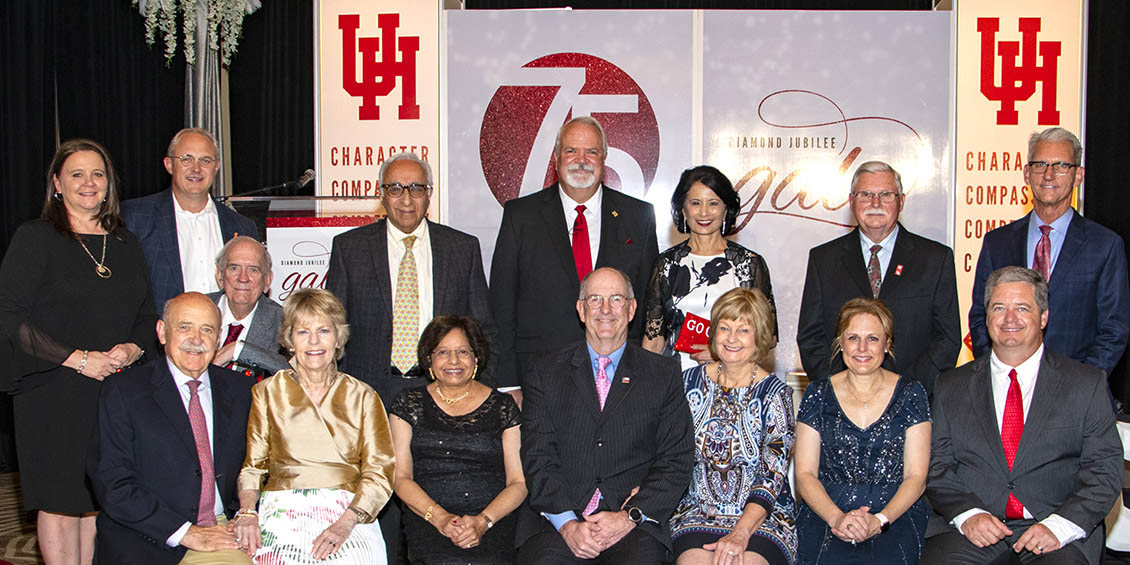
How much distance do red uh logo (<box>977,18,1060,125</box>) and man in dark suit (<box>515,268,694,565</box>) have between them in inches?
141

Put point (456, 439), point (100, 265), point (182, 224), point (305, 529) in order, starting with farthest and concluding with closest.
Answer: point (182, 224), point (100, 265), point (456, 439), point (305, 529)

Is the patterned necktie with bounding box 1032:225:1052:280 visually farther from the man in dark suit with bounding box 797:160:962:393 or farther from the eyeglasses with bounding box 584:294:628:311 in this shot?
the eyeglasses with bounding box 584:294:628:311

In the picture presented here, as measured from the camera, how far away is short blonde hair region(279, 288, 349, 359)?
3227 mm

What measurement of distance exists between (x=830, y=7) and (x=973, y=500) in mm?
5052

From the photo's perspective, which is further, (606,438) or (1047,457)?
(606,438)

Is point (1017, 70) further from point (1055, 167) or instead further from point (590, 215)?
point (590, 215)

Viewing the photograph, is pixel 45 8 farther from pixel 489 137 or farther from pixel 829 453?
pixel 829 453

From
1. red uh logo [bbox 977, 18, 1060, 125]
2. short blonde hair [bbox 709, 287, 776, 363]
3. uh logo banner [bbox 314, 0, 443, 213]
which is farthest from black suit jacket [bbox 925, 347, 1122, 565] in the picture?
uh logo banner [bbox 314, 0, 443, 213]

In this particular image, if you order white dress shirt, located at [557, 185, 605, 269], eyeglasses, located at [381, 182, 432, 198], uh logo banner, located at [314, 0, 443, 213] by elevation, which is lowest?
white dress shirt, located at [557, 185, 605, 269]

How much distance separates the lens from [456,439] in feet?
11.2

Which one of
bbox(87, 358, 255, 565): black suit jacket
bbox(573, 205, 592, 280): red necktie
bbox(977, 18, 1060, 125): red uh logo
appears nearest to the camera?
bbox(87, 358, 255, 565): black suit jacket

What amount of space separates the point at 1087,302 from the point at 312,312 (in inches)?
112

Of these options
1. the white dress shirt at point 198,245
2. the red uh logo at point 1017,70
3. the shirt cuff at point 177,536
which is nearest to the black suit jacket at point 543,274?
the white dress shirt at point 198,245

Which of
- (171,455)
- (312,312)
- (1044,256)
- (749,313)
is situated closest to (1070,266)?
(1044,256)
